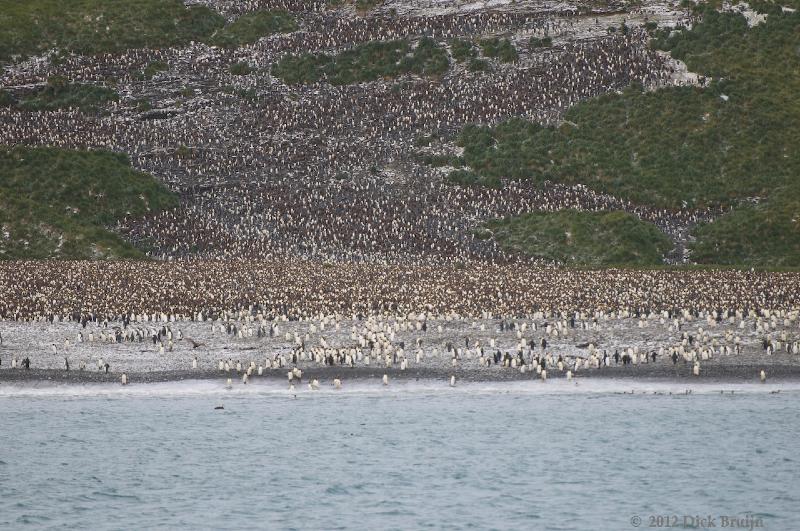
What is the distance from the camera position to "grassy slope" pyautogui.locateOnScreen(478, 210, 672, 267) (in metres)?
68.6

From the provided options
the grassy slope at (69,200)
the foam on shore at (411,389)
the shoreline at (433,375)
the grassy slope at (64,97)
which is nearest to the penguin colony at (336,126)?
the grassy slope at (64,97)

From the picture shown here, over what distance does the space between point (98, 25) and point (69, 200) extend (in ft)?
125

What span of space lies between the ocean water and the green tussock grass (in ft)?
205

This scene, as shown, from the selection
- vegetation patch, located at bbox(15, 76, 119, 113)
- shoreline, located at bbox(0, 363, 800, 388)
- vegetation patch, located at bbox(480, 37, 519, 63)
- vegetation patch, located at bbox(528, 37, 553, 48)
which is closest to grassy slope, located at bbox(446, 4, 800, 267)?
vegetation patch, located at bbox(528, 37, 553, 48)

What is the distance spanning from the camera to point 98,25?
365 feet

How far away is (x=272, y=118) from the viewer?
94.1 metres

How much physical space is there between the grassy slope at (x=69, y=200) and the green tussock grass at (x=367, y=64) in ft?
68.9

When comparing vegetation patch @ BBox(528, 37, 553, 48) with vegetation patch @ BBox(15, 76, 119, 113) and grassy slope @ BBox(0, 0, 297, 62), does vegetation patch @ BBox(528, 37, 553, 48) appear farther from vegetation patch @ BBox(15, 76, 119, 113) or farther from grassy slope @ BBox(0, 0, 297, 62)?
vegetation patch @ BBox(15, 76, 119, 113)

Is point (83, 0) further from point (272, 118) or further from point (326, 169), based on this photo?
point (326, 169)

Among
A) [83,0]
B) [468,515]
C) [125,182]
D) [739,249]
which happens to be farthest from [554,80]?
[468,515]

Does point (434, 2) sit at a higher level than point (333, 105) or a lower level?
higher

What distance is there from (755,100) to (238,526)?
68.4m

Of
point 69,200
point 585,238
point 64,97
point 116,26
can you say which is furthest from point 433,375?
point 116,26

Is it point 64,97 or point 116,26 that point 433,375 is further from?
point 116,26
